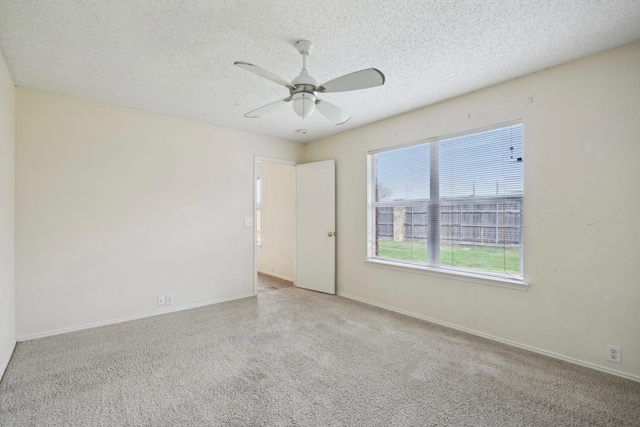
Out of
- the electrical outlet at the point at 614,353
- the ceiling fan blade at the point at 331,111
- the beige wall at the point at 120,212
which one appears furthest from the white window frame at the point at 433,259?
the beige wall at the point at 120,212

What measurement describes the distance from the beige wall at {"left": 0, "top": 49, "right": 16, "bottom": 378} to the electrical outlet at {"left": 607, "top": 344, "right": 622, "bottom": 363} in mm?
4637

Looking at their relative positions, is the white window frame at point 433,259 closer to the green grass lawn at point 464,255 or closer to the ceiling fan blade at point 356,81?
the green grass lawn at point 464,255

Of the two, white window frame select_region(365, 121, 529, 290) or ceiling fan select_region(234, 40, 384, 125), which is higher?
ceiling fan select_region(234, 40, 384, 125)

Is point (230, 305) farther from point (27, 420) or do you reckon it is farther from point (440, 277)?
point (440, 277)

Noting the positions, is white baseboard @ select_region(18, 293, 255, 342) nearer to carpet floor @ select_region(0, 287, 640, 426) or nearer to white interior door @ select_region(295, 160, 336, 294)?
carpet floor @ select_region(0, 287, 640, 426)

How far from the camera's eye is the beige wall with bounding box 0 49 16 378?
2.32 meters

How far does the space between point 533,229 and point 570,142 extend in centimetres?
78

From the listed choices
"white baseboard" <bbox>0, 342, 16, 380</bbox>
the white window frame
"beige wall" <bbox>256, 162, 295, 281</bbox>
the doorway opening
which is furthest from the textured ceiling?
"beige wall" <bbox>256, 162, 295, 281</bbox>

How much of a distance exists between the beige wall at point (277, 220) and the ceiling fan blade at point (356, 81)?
11.0ft

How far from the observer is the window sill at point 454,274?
109 inches

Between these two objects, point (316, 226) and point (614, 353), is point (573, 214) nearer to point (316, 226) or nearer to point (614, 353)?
point (614, 353)

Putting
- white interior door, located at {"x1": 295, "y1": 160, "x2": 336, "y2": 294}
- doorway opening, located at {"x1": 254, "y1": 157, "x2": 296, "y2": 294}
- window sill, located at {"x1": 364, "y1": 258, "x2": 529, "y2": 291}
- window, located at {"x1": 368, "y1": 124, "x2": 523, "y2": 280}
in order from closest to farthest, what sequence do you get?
1. window sill, located at {"x1": 364, "y1": 258, "x2": 529, "y2": 291}
2. window, located at {"x1": 368, "y1": 124, "x2": 523, "y2": 280}
3. white interior door, located at {"x1": 295, "y1": 160, "x2": 336, "y2": 294}
4. doorway opening, located at {"x1": 254, "y1": 157, "x2": 296, "y2": 294}

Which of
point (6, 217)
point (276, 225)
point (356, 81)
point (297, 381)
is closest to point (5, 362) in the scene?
point (6, 217)

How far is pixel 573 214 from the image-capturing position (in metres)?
2.45
